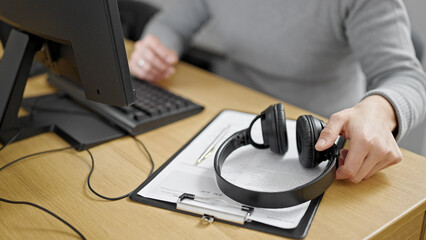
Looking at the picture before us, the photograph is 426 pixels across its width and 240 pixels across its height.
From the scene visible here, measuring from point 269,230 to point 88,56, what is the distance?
0.39 metres

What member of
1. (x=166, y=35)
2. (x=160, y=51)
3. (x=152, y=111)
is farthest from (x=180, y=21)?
(x=152, y=111)

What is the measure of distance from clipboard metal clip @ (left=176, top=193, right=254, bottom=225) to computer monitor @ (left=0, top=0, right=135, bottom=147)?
186 millimetres

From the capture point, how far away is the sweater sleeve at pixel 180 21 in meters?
1.32

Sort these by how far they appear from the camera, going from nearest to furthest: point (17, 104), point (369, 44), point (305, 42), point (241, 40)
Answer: point (17, 104), point (369, 44), point (305, 42), point (241, 40)

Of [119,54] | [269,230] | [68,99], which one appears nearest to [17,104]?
[68,99]

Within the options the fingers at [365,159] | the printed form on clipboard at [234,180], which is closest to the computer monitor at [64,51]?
the printed form on clipboard at [234,180]

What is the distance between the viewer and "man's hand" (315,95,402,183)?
0.61 metres

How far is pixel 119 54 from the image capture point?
60 cm

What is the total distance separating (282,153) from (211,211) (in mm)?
191

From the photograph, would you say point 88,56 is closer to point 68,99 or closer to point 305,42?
point 68,99

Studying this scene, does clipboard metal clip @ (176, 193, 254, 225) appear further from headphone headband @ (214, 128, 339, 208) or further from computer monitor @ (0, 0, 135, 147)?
computer monitor @ (0, 0, 135, 147)

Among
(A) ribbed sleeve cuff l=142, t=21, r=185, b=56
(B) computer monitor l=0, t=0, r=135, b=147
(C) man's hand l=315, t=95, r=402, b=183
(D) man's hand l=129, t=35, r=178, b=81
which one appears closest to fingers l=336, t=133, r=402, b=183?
(C) man's hand l=315, t=95, r=402, b=183

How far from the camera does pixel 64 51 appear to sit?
2.50ft

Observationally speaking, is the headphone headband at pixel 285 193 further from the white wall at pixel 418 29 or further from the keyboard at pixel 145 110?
the white wall at pixel 418 29
